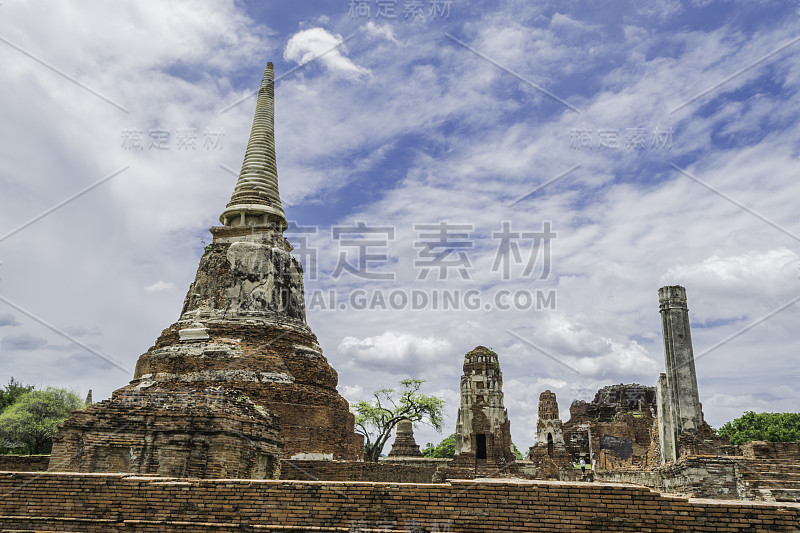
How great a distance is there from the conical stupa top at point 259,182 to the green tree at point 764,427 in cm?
4130

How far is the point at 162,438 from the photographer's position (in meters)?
13.3

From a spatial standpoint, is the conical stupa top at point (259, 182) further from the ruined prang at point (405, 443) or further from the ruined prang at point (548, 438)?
the ruined prang at point (548, 438)

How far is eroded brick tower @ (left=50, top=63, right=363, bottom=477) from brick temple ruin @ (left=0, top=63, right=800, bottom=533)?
1.7 inches

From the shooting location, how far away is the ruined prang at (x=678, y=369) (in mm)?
20438

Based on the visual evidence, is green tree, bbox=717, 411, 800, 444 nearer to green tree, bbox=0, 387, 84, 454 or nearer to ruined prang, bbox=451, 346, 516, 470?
ruined prang, bbox=451, 346, 516, 470

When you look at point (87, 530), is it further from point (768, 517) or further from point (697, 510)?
point (768, 517)

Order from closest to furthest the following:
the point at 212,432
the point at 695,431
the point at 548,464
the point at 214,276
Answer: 1. the point at 212,432
2. the point at 695,431
3. the point at 214,276
4. the point at 548,464

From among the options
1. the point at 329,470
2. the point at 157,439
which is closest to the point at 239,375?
the point at 329,470

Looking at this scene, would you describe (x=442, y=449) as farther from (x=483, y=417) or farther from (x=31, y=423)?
(x=31, y=423)

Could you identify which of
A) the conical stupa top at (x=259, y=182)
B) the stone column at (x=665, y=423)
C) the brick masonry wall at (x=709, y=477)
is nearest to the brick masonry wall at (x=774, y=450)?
the brick masonry wall at (x=709, y=477)

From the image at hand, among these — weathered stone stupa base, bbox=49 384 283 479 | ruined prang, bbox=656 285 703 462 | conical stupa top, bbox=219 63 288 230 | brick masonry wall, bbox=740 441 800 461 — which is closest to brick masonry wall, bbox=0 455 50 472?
weathered stone stupa base, bbox=49 384 283 479

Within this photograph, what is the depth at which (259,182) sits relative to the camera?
83.8 feet

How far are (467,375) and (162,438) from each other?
27370 millimetres

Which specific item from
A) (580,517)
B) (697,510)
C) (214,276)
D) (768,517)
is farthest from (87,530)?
(214,276)
